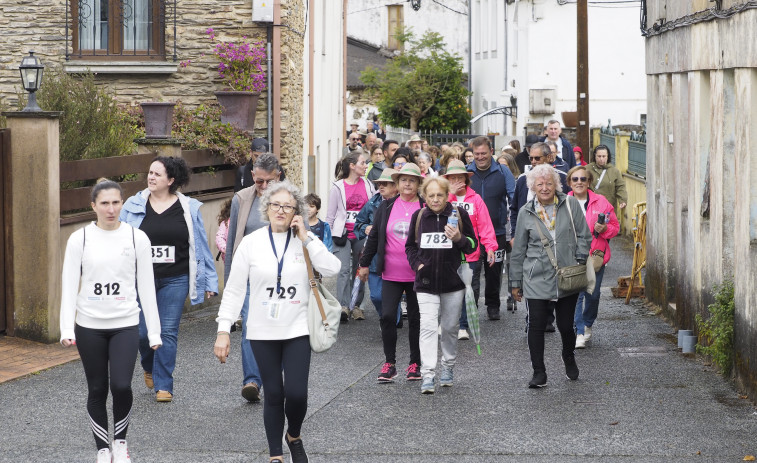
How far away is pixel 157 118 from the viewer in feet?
49.0

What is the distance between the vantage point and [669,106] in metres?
13.6

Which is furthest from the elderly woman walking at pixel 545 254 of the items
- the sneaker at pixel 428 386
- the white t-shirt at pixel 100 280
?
the white t-shirt at pixel 100 280

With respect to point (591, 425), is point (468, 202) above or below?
above

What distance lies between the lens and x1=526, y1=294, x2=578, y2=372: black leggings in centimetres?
935

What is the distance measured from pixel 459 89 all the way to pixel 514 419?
37071 mm

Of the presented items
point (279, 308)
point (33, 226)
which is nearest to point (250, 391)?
point (279, 308)

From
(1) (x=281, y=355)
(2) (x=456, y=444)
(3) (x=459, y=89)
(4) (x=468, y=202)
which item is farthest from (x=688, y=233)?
(3) (x=459, y=89)

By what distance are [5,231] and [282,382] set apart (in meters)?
5.56

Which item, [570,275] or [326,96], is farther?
Result: [326,96]

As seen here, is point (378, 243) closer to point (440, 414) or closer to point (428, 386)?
point (428, 386)

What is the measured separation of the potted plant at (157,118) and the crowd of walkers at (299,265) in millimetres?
1155

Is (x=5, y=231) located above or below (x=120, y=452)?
above

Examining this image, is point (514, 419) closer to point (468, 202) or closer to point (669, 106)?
point (468, 202)

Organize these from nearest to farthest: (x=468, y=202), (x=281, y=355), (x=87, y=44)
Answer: (x=281, y=355) → (x=468, y=202) → (x=87, y=44)
